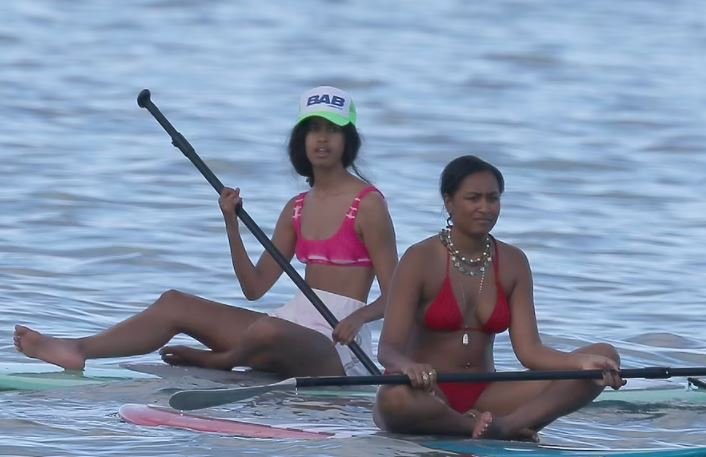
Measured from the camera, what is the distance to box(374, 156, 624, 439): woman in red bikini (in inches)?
211

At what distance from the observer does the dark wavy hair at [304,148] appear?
21.3ft

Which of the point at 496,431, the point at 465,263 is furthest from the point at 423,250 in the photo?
the point at 496,431

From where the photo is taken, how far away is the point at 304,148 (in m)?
6.53

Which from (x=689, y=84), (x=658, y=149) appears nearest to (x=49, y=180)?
(x=658, y=149)

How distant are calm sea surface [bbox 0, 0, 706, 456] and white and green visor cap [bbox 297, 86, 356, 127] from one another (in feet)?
3.33

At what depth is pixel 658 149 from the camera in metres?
14.5

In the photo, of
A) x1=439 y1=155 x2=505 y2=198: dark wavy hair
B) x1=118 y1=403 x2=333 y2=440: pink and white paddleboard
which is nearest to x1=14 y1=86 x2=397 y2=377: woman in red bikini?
x1=118 y1=403 x2=333 y2=440: pink and white paddleboard

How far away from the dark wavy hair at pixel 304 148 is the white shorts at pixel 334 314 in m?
0.46

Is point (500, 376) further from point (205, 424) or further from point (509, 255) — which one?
point (205, 424)

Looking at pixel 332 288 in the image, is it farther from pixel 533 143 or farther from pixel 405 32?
pixel 405 32

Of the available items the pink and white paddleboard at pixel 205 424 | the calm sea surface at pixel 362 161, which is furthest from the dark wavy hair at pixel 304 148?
the pink and white paddleboard at pixel 205 424

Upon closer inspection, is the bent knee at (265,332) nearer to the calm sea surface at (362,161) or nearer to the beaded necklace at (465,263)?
the calm sea surface at (362,161)

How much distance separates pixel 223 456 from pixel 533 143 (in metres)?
9.21

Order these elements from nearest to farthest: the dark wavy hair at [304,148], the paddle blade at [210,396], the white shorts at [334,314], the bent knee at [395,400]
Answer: the bent knee at [395,400] < the paddle blade at [210,396] < the white shorts at [334,314] < the dark wavy hair at [304,148]
